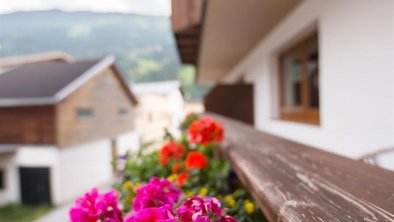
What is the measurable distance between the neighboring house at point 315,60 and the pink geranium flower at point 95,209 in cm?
109

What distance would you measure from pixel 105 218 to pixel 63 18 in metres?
4.26

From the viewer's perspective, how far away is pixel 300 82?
243 cm

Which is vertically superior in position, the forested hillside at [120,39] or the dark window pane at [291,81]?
the forested hillside at [120,39]

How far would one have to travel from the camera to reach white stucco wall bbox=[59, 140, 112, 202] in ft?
29.0

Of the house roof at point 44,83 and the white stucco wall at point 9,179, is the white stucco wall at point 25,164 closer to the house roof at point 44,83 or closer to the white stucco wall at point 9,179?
the white stucco wall at point 9,179

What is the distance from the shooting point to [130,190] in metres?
1.05

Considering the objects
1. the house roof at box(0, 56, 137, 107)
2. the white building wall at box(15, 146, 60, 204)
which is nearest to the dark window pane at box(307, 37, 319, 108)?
the house roof at box(0, 56, 137, 107)

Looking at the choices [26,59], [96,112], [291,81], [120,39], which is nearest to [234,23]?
[291,81]

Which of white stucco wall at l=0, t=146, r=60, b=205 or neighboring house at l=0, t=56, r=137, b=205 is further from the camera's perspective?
white stucco wall at l=0, t=146, r=60, b=205

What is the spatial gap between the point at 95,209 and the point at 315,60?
2144mm

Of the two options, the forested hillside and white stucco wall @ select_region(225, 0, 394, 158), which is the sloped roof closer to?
the forested hillside

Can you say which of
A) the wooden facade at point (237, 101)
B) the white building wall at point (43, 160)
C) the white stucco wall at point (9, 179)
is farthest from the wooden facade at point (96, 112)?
the wooden facade at point (237, 101)

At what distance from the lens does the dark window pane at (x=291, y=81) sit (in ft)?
8.14

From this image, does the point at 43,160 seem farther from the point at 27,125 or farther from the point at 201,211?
the point at 201,211
